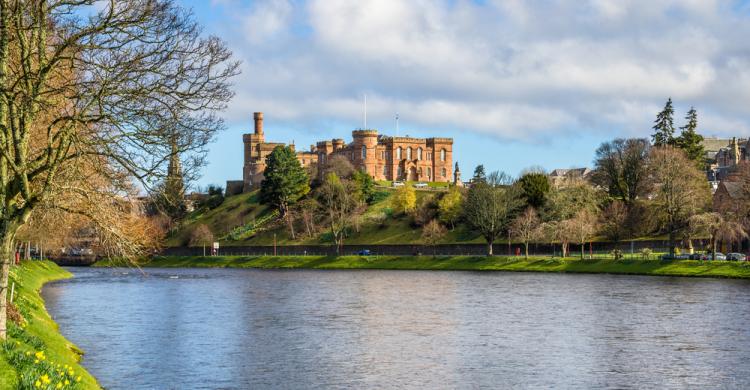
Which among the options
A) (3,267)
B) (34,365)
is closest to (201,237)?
(3,267)

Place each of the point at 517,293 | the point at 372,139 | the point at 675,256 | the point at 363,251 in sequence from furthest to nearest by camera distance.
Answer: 1. the point at 372,139
2. the point at 363,251
3. the point at 675,256
4. the point at 517,293

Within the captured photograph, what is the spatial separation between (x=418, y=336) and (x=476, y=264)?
6300 centimetres

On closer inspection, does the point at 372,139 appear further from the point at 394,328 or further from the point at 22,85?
the point at 22,85

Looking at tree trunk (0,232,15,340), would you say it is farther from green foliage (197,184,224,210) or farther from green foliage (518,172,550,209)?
green foliage (197,184,224,210)

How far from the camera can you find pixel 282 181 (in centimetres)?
15075

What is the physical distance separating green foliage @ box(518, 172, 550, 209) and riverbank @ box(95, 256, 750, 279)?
58.8 ft

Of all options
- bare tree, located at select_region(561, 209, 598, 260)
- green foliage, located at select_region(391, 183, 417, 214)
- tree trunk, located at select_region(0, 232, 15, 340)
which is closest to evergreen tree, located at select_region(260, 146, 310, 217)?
green foliage, located at select_region(391, 183, 417, 214)

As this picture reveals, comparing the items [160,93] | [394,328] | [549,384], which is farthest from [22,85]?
[394,328]

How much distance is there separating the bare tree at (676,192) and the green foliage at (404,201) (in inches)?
1808

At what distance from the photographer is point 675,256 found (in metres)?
89.1

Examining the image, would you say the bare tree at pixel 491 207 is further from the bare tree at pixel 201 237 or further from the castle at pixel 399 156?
the castle at pixel 399 156

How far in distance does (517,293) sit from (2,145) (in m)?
49.9

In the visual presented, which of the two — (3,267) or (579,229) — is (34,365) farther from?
(579,229)

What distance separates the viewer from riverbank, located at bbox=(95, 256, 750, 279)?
82500 mm
